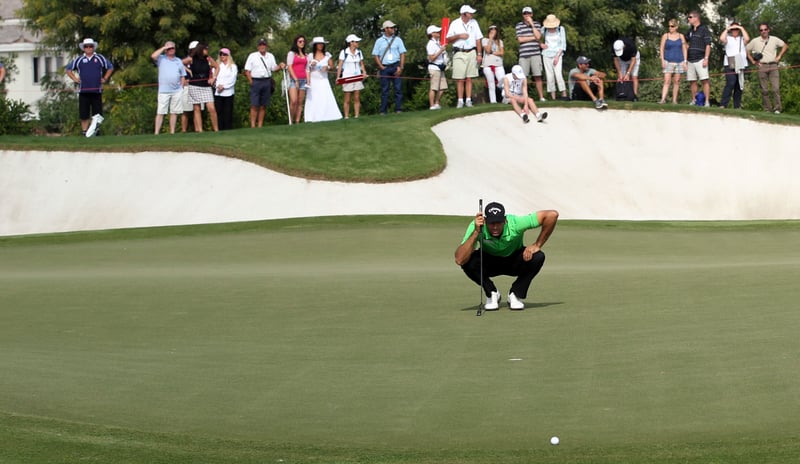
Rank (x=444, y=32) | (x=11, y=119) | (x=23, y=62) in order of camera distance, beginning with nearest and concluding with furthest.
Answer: (x=444, y=32) → (x=11, y=119) → (x=23, y=62)

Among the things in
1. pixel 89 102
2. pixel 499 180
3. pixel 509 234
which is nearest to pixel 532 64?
pixel 499 180

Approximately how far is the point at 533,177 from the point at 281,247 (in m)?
10.6

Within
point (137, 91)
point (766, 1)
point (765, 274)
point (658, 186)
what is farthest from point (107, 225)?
point (766, 1)

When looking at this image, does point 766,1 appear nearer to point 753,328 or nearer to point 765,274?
point 765,274

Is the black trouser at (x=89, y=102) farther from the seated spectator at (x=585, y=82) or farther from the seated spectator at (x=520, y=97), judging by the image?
the seated spectator at (x=585, y=82)

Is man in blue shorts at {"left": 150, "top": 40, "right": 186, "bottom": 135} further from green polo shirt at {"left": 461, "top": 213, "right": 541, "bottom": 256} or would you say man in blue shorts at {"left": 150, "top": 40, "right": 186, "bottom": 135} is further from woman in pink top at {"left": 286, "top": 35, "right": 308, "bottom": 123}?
green polo shirt at {"left": 461, "top": 213, "right": 541, "bottom": 256}

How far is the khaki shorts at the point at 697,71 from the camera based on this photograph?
108 feet

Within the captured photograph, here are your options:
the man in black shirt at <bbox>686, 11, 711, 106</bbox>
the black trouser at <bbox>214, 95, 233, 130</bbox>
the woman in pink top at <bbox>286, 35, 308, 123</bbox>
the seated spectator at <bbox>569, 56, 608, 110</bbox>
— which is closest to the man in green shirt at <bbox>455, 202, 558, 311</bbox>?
the woman in pink top at <bbox>286, 35, 308, 123</bbox>

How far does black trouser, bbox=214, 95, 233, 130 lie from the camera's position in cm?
3212

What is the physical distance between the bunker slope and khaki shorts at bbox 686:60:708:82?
0.98 metres

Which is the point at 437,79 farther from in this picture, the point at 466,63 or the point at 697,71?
the point at 697,71

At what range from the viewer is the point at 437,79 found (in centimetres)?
3291

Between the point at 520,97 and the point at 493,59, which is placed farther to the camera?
the point at 493,59

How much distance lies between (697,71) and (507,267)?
21.0 meters
